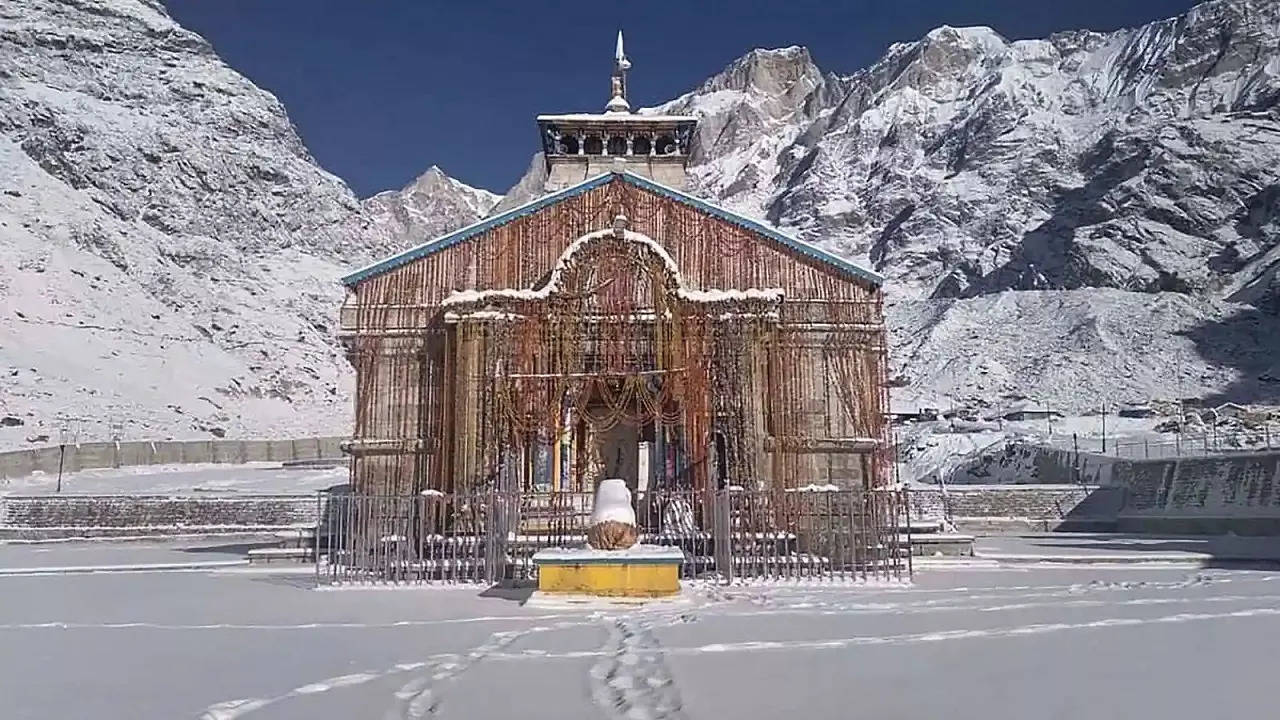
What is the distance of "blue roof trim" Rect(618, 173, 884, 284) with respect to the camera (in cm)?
2091

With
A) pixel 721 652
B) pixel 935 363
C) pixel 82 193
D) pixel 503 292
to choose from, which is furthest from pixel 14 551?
pixel 82 193

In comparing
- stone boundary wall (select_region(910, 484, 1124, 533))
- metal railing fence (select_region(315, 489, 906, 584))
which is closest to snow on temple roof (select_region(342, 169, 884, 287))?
metal railing fence (select_region(315, 489, 906, 584))

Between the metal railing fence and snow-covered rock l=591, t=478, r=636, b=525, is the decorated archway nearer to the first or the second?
the metal railing fence

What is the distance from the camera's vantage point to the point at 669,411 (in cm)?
2020

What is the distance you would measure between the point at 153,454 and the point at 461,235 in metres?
31.1

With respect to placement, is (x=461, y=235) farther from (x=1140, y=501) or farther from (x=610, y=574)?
(x=1140, y=501)

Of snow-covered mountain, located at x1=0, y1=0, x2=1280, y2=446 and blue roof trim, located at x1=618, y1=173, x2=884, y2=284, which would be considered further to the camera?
snow-covered mountain, located at x1=0, y1=0, x2=1280, y2=446

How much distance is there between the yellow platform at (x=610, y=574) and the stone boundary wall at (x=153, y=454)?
31188mm

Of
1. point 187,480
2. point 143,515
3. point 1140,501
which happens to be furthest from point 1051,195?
point 143,515

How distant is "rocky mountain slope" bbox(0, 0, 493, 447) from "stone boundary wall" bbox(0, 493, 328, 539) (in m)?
24.4

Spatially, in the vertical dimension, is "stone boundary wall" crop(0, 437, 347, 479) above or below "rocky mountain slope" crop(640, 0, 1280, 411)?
below

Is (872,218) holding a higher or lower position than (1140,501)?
higher

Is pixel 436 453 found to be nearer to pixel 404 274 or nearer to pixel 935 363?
pixel 404 274

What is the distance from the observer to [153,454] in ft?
149
